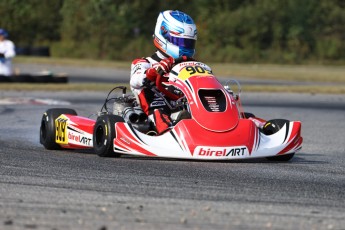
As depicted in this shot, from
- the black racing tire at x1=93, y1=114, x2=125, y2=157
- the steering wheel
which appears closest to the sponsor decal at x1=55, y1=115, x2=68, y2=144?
the black racing tire at x1=93, y1=114, x2=125, y2=157

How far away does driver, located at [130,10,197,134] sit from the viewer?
940 centimetres

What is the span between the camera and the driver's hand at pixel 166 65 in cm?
927

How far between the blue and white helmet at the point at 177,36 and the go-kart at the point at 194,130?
326 mm

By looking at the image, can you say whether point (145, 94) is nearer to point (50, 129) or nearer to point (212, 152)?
point (50, 129)

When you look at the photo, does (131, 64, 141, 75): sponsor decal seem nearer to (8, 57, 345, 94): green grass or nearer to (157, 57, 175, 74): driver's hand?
(157, 57, 175, 74): driver's hand

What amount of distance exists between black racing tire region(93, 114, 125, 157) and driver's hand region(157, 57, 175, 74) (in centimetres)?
72

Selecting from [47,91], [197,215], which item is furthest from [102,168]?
[47,91]

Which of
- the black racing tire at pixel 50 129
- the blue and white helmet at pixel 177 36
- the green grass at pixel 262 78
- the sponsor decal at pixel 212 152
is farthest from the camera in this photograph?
the green grass at pixel 262 78

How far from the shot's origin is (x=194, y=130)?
8.48 meters

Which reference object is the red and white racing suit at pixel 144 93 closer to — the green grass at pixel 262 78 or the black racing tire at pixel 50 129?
the black racing tire at pixel 50 129

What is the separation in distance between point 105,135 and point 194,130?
836 millimetres

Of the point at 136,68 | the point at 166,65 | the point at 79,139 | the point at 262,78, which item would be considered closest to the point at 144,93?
the point at 136,68

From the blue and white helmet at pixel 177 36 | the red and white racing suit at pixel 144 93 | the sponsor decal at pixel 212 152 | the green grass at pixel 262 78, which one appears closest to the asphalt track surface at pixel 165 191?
the sponsor decal at pixel 212 152

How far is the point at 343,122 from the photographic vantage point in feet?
46.8
